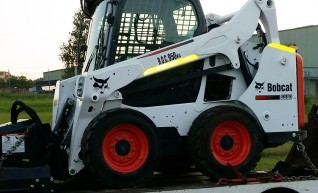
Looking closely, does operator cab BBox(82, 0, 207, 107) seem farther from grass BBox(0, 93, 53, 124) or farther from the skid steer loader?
grass BBox(0, 93, 53, 124)

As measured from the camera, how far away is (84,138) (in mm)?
5293

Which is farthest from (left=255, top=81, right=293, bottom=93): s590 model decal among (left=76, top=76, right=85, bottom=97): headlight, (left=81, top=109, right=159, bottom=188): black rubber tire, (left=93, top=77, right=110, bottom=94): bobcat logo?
(left=76, top=76, right=85, bottom=97): headlight

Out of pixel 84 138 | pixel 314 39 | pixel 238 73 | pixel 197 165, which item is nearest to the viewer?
pixel 84 138

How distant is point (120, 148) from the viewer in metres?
5.40

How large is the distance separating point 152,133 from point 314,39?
42519 mm

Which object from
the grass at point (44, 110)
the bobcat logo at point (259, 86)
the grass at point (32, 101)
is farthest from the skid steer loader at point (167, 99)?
the grass at point (32, 101)

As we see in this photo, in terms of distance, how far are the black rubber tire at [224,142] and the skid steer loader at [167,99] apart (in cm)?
1

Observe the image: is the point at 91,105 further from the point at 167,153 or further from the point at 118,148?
the point at 167,153

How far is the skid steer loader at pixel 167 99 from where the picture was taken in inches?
213

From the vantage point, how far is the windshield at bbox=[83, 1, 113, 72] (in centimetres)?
594

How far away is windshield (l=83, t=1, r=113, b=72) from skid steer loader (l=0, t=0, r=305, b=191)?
1 centimetres

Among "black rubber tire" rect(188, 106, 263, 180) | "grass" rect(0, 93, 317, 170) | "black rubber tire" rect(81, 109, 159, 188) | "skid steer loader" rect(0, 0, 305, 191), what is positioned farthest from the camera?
"grass" rect(0, 93, 317, 170)

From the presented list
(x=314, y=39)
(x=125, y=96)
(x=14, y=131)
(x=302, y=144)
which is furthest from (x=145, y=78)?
(x=314, y=39)

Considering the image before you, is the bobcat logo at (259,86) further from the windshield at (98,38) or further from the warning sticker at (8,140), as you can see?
the warning sticker at (8,140)
